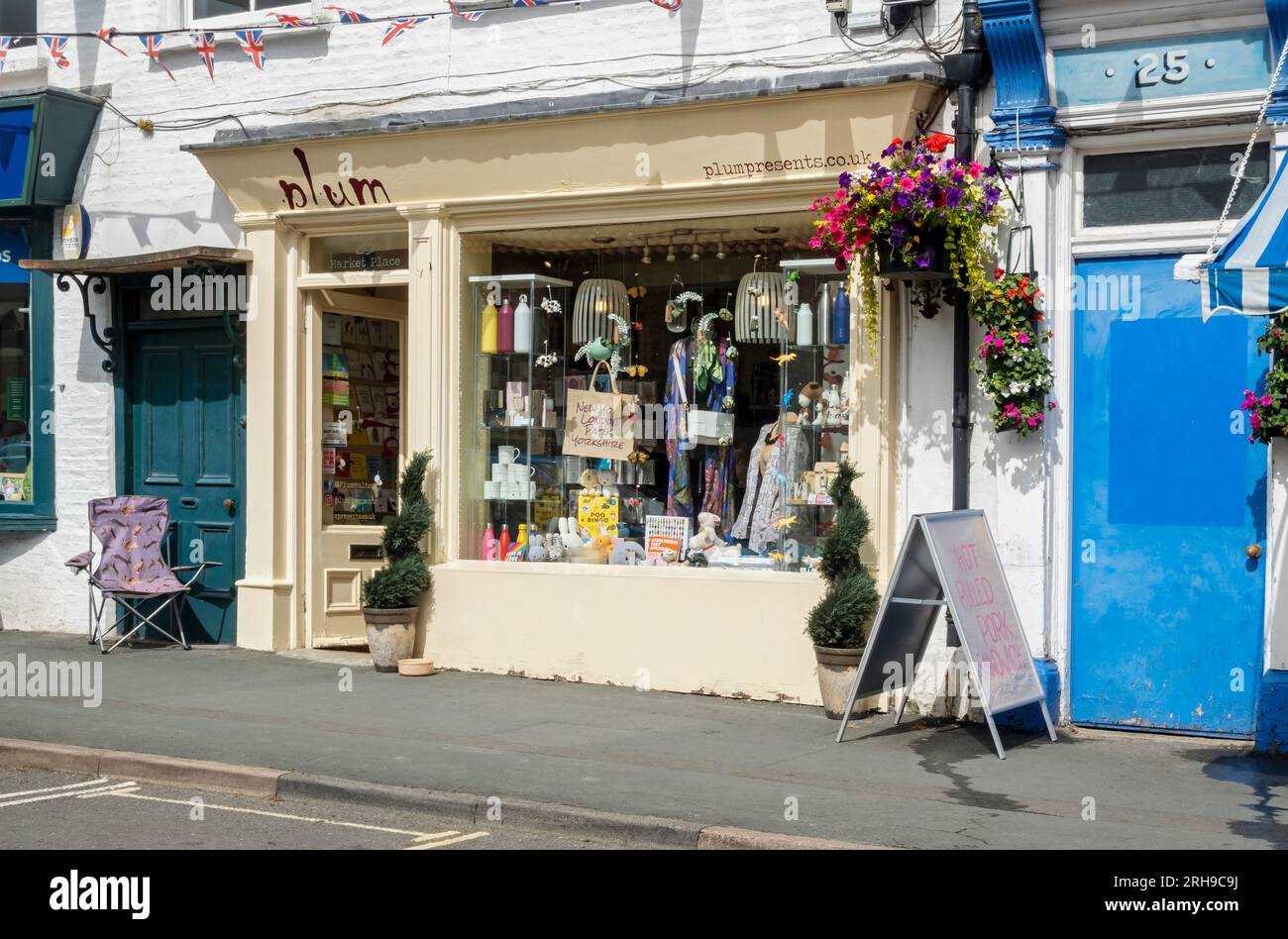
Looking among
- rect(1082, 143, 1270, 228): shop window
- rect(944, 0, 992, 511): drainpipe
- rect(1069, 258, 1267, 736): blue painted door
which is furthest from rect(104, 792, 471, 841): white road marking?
rect(1082, 143, 1270, 228): shop window

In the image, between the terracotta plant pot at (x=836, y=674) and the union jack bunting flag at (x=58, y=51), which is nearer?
the terracotta plant pot at (x=836, y=674)

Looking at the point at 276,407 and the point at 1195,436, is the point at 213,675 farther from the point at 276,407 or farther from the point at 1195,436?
the point at 1195,436

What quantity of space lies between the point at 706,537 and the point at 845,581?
1.43 m

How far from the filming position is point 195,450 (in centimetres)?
1279

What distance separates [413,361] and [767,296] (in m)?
2.71

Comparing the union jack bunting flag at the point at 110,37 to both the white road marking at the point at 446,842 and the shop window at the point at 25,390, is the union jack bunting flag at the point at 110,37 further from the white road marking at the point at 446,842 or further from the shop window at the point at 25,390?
the white road marking at the point at 446,842

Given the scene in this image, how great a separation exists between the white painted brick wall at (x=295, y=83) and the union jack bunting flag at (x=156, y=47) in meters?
0.07

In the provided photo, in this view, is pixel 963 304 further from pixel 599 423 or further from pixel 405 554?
pixel 405 554

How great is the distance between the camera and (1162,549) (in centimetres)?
917

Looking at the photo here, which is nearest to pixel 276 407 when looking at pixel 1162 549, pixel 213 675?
pixel 213 675

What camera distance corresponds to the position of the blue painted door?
896cm

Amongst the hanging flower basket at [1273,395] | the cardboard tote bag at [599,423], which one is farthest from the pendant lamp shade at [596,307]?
the hanging flower basket at [1273,395]

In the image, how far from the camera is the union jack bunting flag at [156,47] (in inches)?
496

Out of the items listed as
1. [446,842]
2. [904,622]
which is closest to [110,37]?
[904,622]
